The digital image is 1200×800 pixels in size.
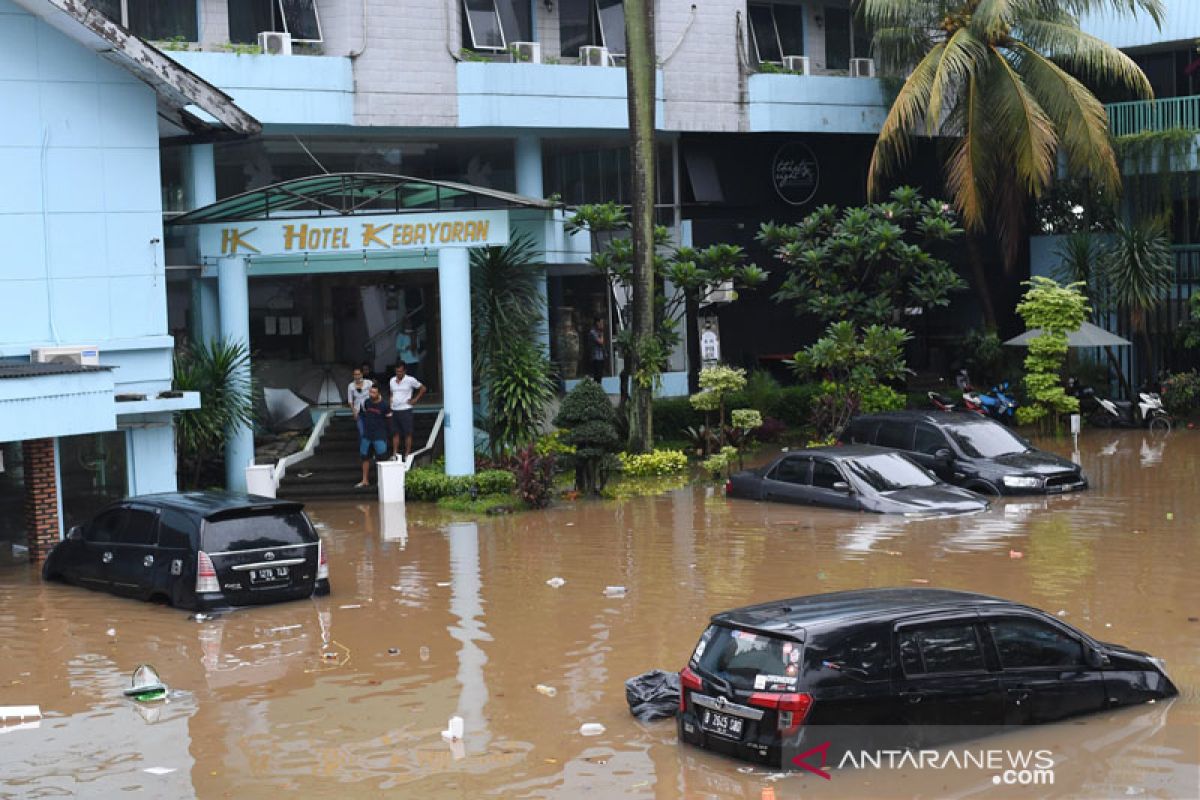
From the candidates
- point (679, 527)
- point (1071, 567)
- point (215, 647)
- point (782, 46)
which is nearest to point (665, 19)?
point (782, 46)

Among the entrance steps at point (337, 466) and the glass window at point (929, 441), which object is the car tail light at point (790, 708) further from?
the entrance steps at point (337, 466)

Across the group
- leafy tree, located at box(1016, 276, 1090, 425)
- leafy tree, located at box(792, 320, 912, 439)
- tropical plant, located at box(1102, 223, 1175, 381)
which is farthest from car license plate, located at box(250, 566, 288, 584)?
tropical plant, located at box(1102, 223, 1175, 381)

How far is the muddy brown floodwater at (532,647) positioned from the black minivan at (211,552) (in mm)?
291

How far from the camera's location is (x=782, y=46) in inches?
1430

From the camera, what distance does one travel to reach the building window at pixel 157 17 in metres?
28.7

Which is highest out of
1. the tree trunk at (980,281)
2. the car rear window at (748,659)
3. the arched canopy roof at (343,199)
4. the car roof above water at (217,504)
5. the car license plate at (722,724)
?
the arched canopy roof at (343,199)

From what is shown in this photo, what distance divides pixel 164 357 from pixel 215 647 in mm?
9422

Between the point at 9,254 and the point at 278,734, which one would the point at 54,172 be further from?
the point at 278,734

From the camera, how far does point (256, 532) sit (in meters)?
16.6

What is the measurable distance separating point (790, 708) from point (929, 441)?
47.4ft

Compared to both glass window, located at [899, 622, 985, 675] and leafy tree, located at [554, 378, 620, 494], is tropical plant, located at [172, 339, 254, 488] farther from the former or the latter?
glass window, located at [899, 622, 985, 675]

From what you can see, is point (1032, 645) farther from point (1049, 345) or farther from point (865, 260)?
point (1049, 345)

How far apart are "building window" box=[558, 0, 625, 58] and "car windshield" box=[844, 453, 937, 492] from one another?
47.4ft

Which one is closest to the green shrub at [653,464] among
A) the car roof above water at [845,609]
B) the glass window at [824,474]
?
the glass window at [824,474]
